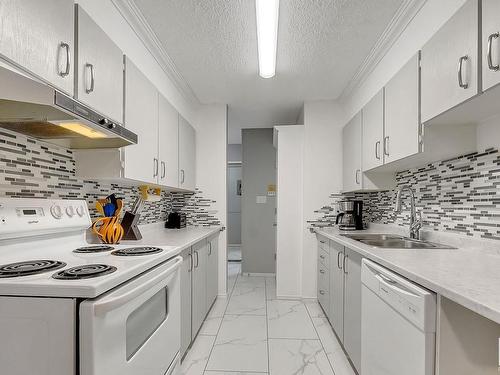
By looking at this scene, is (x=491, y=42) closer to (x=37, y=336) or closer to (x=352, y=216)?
(x=37, y=336)

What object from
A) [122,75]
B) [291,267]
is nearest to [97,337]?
[122,75]

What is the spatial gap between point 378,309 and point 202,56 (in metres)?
2.25

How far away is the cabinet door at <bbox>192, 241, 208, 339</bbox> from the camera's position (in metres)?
2.26

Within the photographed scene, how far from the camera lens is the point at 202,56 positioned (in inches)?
95.4

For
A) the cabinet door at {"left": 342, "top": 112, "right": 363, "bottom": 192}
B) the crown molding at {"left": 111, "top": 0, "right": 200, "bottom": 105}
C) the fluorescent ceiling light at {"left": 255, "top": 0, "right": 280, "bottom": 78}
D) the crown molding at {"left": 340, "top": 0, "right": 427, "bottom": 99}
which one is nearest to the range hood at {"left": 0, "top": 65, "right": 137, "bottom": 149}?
the crown molding at {"left": 111, "top": 0, "right": 200, "bottom": 105}

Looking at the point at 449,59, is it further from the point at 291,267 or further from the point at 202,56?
the point at 291,267

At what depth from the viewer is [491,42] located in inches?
40.9

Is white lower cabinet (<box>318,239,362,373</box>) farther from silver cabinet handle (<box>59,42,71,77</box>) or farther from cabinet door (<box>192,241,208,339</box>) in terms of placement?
silver cabinet handle (<box>59,42,71,77</box>)

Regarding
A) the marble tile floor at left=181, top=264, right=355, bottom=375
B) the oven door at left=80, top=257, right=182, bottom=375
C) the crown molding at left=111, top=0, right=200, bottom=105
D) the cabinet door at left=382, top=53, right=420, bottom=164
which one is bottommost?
the marble tile floor at left=181, top=264, right=355, bottom=375

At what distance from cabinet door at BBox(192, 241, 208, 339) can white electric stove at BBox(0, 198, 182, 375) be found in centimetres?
79

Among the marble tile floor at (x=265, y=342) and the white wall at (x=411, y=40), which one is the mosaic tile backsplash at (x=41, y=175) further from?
the white wall at (x=411, y=40)

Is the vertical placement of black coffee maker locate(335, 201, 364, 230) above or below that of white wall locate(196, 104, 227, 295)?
below

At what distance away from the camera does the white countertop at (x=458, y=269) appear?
2.52ft

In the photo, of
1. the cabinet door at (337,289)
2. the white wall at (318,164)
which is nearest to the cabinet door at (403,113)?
the cabinet door at (337,289)
